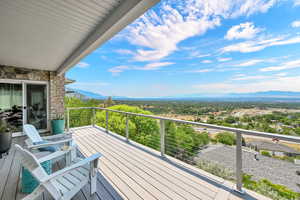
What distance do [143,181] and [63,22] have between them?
297 centimetres

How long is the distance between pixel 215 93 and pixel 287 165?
13171 mm

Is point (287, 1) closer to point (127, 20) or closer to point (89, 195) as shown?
point (127, 20)

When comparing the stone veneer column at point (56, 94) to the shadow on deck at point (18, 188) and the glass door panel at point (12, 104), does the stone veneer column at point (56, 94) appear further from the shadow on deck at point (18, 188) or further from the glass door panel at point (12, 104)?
the shadow on deck at point (18, 188)

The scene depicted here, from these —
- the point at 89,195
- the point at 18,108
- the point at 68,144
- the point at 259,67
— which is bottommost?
the point at 89,195

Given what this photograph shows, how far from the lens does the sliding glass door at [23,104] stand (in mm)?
5095

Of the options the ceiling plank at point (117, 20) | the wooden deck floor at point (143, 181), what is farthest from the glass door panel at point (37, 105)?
the ceiling plank at point (117, 20)

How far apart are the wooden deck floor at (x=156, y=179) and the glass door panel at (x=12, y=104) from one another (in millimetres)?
3748

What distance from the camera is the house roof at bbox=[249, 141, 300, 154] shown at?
179 cm

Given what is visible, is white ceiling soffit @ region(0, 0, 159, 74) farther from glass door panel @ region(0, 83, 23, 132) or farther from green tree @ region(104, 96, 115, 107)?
green tree @ region(104, 96, 115, 107)

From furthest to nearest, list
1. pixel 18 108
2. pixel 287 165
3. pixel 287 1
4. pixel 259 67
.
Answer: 1. pixel 259 67
2. pixel 287 1
3. pixel 18 108
4. pixel 287 165

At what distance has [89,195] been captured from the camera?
6.67 feet

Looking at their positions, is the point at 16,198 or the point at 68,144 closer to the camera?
the point at 16,198

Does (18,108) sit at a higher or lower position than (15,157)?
higher

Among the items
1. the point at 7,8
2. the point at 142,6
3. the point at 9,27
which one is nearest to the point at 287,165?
the point at 142,6
